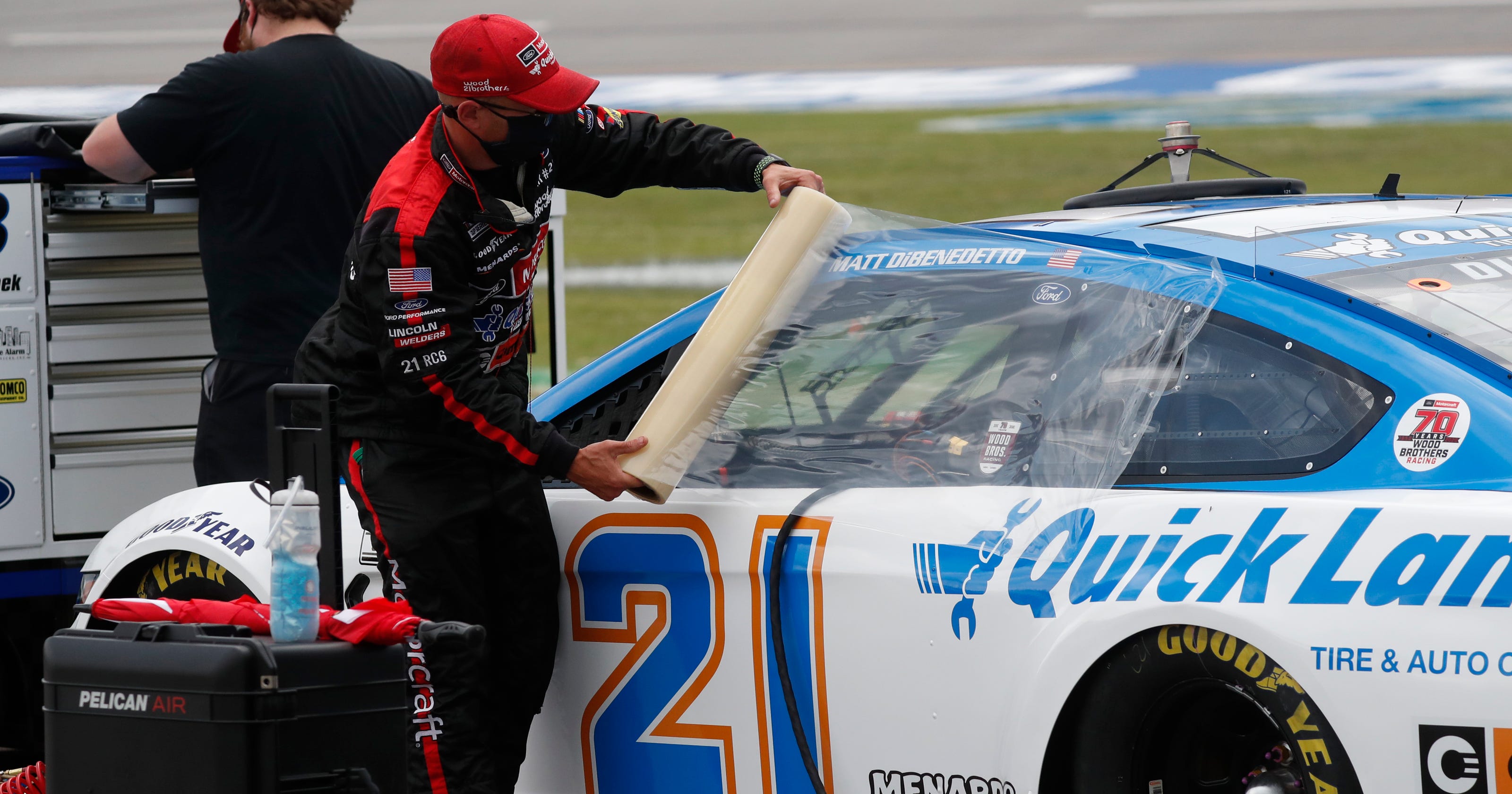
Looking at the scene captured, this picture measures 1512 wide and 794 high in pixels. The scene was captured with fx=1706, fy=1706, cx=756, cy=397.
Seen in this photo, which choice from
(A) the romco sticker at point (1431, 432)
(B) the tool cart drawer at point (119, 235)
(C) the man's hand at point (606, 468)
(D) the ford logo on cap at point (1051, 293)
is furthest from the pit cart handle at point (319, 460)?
(B) the tool cart drawer at point (119, 235)

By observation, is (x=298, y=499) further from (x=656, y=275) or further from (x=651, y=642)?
(x=656, y=275)

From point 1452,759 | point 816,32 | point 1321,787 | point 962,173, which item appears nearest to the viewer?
point 1452,759

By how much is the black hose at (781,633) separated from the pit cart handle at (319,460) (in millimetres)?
780

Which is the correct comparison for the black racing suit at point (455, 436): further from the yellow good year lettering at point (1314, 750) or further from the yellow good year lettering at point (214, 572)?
the yellow good year lettering at point (1314, 750)

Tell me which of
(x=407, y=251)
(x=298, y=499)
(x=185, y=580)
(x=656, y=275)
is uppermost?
(x=656, y=275)

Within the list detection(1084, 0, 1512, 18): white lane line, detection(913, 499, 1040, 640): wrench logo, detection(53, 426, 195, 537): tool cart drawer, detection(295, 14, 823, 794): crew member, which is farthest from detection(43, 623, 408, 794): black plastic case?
detection(1084, 0, 1512, 18): white lane line

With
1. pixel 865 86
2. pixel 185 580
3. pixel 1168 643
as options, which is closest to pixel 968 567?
pixel 1168 643

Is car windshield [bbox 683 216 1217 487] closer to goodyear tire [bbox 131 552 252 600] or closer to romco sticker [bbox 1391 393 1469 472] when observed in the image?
romco sticker [bbox 1391 393 1469 472]

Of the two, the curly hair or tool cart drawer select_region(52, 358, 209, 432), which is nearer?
the curly hair

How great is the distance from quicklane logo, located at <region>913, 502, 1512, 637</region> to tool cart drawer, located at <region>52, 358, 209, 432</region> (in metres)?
2.98

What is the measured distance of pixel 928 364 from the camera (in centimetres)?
310

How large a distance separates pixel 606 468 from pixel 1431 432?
1444 millimetres

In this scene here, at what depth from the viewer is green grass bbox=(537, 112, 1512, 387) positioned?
1495 centimetres

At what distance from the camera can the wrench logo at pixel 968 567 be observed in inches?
109
